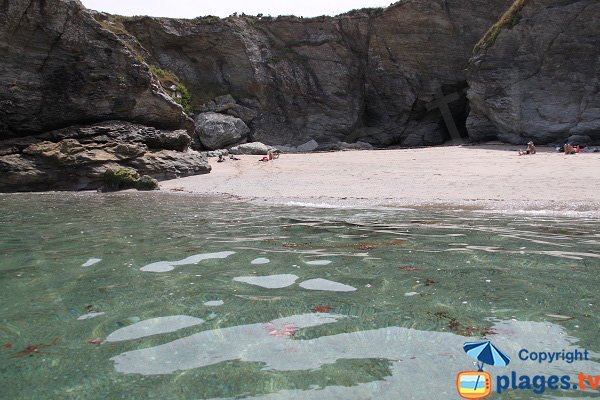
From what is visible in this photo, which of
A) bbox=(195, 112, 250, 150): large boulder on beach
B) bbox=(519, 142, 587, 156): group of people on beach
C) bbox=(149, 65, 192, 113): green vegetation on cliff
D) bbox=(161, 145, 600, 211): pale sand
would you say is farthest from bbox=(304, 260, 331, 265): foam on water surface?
bbox=(195, 112, 250, 150): large boulder on beach

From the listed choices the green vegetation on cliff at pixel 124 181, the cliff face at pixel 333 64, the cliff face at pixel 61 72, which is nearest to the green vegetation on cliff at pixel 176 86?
the cliff face at pixel 333 64

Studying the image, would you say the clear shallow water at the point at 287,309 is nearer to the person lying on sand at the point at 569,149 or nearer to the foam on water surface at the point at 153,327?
the foam on water surface at the point at 153,327

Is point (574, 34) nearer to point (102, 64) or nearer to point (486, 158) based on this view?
point (486, 158)

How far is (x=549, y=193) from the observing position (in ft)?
34.5

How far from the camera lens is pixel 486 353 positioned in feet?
9.07

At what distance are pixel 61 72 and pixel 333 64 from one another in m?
18.0

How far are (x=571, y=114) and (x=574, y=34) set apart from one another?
3739 mm

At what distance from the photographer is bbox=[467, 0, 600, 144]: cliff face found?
2112cm

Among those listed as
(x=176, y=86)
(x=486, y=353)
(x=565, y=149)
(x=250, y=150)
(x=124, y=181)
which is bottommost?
(x=124, y=181)

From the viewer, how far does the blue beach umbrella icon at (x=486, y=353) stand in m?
2.66

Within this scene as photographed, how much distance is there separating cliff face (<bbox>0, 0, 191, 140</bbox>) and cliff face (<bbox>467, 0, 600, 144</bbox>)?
16370 millimetres

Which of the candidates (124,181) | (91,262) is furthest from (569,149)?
(91,262)

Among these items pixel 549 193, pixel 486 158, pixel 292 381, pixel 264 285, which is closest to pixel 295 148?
pixel 486 158

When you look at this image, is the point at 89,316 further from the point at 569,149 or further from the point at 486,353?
the point at 569,149
